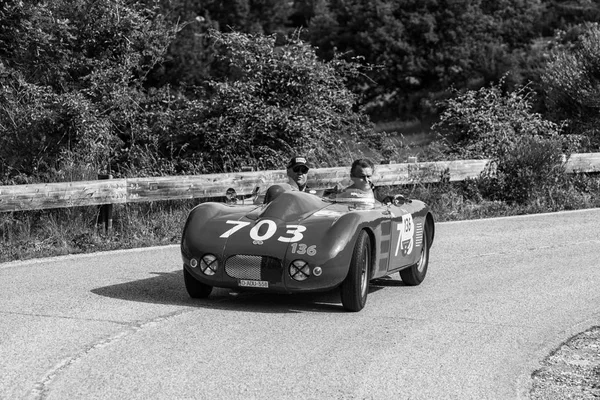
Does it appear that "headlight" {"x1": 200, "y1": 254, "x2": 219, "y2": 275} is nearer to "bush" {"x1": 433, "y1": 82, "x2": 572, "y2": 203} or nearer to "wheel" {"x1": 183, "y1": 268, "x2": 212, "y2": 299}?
"wheel" {"x1": 183, "y1": 268, "x2": 212, "y2": 299}

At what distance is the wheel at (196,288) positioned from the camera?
9453 mm

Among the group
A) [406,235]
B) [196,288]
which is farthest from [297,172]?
[196,288]

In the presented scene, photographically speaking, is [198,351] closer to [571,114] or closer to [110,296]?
[110,296]

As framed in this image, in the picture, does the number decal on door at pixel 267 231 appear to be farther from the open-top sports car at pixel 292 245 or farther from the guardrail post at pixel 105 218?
the guardrail post at pixel 105 218

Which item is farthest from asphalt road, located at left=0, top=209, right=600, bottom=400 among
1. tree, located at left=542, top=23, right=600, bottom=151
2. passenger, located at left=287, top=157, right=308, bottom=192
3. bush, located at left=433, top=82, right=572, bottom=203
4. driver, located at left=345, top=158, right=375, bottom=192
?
tree, located at left=542, top=23, right=600, bottom=151

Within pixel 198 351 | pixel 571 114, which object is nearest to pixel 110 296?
pixel 198 351

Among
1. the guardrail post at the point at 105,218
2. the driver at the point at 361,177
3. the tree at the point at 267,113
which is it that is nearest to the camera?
the driver at the point at 361,177

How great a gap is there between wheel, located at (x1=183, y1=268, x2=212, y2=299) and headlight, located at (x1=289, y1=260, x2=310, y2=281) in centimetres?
104

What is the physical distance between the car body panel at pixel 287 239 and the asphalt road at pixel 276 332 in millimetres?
322

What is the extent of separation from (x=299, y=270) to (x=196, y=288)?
117 centimetres

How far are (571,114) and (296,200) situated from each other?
17777 millimetres

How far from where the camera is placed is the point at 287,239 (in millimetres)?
8930

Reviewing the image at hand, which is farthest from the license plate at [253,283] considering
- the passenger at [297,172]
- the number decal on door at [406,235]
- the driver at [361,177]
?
the passenger at [297,172]

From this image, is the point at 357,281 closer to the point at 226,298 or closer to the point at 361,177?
the point at 226,298
